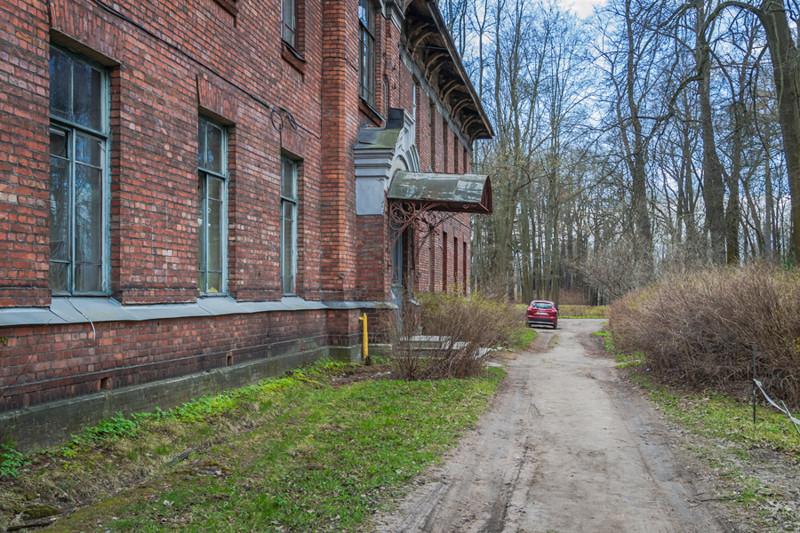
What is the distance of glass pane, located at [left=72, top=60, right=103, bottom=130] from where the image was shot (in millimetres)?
6590

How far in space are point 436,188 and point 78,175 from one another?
345 inches

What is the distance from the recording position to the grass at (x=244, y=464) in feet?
15.4

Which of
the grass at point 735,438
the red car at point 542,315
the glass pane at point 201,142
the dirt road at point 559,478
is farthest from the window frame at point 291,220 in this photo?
the red car at point 542,315

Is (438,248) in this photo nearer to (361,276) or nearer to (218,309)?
(361,276)

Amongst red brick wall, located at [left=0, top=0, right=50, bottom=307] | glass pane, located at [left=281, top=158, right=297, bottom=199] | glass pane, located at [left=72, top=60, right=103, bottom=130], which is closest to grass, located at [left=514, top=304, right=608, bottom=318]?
glass pane, located at [left=281, top=158, right=297, bottom=199]

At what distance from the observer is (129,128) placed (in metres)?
7.14

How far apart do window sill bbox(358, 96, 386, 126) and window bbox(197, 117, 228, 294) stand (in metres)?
5.41

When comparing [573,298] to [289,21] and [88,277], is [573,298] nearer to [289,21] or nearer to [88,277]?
[289,21]

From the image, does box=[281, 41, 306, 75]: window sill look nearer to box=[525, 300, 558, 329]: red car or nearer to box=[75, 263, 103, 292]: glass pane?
box=[75, 263, 103, 292]: glass pane

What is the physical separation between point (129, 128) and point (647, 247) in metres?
24.4

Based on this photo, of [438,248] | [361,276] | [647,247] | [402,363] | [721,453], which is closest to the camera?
[721,453]

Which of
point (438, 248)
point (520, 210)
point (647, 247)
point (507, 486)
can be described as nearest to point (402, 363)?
point (507, 486)

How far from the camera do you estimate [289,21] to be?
11992 millimetres

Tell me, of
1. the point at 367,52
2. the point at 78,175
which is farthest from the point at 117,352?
the point at 367,52
